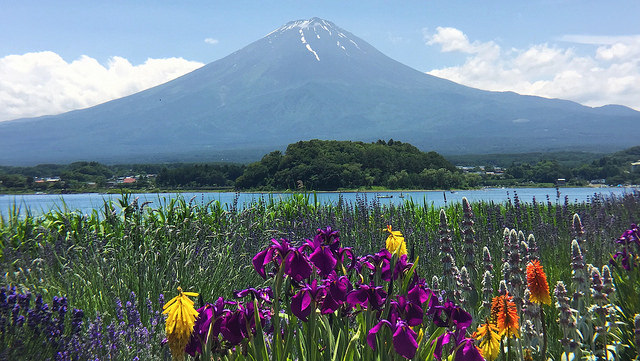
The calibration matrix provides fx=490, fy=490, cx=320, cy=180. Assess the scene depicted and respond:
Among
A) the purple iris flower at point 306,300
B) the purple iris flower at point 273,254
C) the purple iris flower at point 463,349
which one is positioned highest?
the purple iris flower at point 273,254

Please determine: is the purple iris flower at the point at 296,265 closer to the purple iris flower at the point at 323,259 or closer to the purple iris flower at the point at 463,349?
the purple iris flower at the point at 323,259

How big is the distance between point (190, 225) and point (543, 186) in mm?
55469

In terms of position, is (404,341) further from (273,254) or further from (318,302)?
(273,254)

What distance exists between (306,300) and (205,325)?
1.38 ft

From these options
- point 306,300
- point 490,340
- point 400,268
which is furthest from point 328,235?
point 490,340

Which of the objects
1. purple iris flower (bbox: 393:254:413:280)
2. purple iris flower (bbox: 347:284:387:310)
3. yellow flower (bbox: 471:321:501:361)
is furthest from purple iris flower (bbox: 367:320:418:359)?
yellow flower (bbox: 471:321:501:361)

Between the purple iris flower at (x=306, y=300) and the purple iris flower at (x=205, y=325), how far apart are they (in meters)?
0.30

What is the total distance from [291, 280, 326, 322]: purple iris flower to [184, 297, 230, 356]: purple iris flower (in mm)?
300

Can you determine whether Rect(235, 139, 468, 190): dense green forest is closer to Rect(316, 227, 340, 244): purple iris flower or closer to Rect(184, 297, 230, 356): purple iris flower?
Rect(316, 227, 340, 244): purple iris flower

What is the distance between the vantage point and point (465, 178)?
5231 centimetres

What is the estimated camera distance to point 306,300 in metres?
2.03

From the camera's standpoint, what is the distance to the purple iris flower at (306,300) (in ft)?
6.67

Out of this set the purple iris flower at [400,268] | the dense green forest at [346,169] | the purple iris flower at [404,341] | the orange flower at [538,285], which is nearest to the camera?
the purple iris flower at [404,341]

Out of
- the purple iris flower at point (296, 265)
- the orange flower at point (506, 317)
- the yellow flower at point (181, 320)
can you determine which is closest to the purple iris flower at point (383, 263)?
the purple iris flower at point (296, 265)
